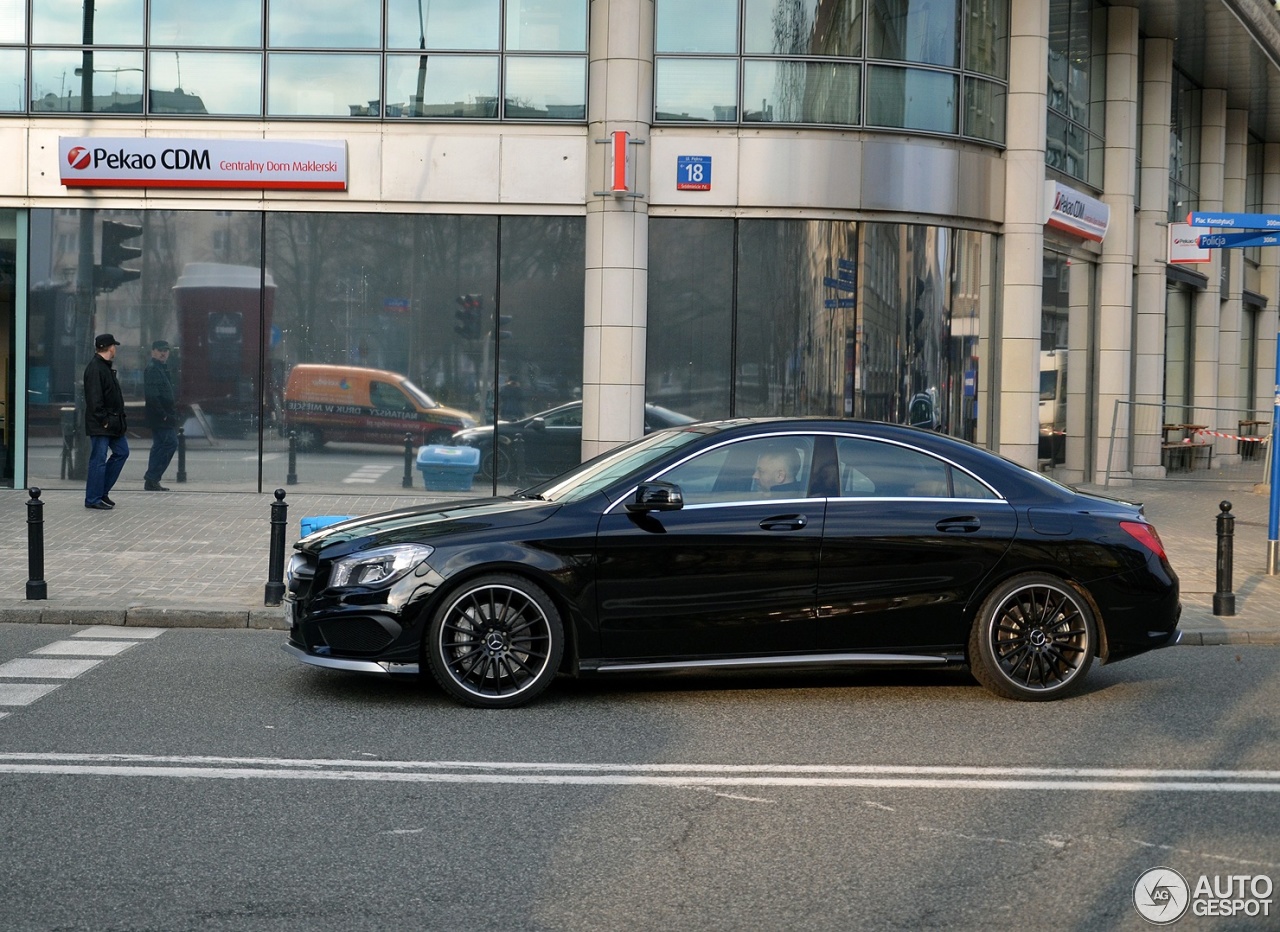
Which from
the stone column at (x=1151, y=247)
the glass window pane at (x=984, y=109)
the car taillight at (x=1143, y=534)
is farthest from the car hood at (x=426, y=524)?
the stone column at (x=1151, y=247)

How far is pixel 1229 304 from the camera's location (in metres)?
35.5

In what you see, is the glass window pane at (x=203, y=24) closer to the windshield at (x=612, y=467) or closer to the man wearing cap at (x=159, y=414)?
the man wearing cap at (x=159, y=414)

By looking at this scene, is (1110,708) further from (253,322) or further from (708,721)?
(253,322)

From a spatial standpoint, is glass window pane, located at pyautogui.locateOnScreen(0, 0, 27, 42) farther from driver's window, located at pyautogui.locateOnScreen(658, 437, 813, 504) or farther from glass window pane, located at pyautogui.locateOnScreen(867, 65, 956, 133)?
driver's window, located at pyautogui.locateOnScreen(658, 437, 813, 504)

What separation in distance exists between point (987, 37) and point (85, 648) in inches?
593

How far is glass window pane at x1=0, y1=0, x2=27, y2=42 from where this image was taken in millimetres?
18922

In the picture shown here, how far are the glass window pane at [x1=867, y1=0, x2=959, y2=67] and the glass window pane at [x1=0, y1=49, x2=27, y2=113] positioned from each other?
34.1ft

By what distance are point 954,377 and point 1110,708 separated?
12031 millimetres

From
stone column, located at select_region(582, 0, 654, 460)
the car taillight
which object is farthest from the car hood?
stone column, located at select_region(582, 0, 654, 460)

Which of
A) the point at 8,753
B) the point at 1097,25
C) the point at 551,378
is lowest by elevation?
the point at 8,753

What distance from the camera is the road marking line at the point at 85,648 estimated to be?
9172 millimetres

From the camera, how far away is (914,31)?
19344mm

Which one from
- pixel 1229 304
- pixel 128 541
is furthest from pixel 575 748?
pixel 1229 304

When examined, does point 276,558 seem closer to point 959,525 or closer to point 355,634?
point 355,634
